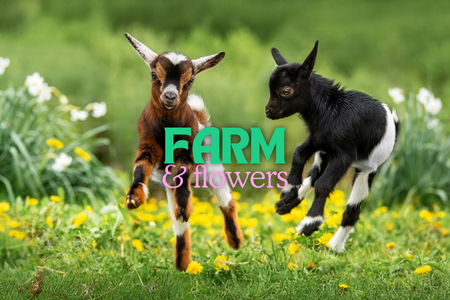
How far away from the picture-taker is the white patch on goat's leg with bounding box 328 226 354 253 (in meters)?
3.25

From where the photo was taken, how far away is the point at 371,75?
1242 cm

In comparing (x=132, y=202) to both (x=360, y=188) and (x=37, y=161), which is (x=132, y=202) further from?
(x=37, y=161)

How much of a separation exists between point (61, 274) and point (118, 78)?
7424mm

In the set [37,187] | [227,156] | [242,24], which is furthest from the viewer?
[242,24]

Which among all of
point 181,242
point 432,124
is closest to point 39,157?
point 181,242

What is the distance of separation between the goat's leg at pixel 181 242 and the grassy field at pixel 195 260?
14 centimetres

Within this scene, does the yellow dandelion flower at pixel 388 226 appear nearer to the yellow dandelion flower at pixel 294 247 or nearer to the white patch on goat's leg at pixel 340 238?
the yellow dandelion flower at pixel 294 247

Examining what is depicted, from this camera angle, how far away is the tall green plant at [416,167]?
7352mm

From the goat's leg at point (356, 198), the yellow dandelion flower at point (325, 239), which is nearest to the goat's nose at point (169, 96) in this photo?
the goat's leg at point (356, 198)

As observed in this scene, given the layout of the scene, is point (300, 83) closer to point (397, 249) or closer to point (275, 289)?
point (275, 289)

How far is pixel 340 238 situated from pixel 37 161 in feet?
16.6

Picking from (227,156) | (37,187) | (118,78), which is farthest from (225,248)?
(118,78)

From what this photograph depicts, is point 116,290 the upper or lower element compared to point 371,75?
lower

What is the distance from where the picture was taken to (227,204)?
136 inches
